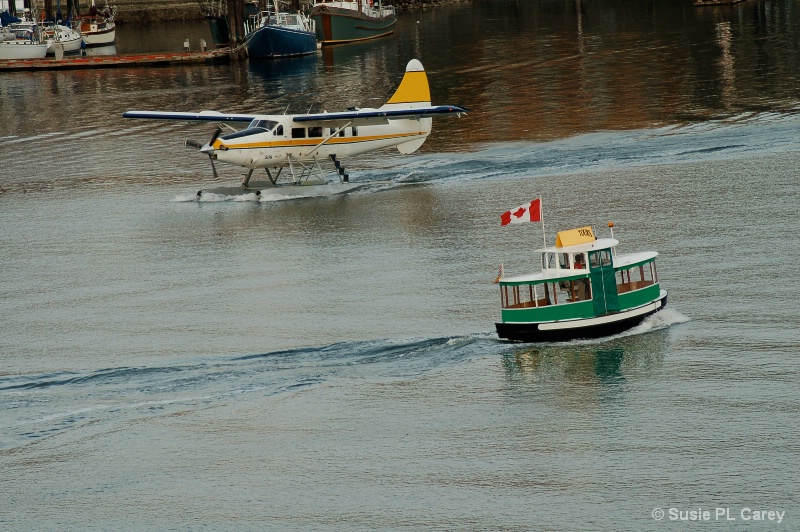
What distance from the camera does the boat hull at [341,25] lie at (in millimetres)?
92500

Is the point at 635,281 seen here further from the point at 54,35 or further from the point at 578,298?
the point at 54,35

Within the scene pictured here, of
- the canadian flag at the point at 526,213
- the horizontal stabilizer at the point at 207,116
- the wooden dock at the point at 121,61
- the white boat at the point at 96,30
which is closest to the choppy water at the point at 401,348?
the canadian flag at the point at 526,213

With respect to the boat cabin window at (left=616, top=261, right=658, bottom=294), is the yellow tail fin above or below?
above

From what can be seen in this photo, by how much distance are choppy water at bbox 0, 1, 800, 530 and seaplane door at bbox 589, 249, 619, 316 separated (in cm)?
78

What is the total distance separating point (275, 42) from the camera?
82812mm

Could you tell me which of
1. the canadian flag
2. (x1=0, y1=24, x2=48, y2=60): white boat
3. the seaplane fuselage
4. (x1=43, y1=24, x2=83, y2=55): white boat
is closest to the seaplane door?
the canadian flag

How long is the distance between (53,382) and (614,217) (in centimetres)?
1628

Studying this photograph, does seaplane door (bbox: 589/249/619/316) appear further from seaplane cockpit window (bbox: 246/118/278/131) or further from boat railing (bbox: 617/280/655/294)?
seaplane cockpit window (bbox: 246/118/278/131)

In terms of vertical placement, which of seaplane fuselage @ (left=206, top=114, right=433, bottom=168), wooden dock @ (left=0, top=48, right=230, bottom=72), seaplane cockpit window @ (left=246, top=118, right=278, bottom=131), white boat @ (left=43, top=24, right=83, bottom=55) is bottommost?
seaplane fuselage @ (left=206, top=114, right=433, bottom=168)

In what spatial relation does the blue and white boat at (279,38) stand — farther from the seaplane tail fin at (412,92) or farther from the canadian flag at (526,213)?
the canadian flag at (526,213)

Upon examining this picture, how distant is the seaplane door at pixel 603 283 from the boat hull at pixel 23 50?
2932 inches

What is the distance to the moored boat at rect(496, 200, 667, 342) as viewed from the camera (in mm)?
22969

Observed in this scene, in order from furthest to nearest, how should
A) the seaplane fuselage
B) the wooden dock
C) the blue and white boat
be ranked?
the blue and white boat, the wooden dock, the seaplane fuselage

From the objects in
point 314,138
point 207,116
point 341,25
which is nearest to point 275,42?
point 341,25
